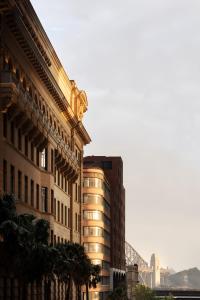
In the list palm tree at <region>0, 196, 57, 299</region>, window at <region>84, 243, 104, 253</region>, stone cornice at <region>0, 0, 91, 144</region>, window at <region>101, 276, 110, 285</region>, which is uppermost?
stone cornice at <region>0, 0, 91, 144</region>

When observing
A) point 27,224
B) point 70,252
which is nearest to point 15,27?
point 27,224

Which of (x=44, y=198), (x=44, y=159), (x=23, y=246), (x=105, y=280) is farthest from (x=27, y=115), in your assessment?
(x=105, y=280)

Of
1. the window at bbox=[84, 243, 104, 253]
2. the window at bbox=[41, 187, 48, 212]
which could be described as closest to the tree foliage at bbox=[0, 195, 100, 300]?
the window at bbox=[41, 187, 48, 212]

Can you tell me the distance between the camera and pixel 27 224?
5769 cm

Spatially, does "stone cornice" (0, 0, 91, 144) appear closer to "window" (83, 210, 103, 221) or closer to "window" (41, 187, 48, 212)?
"window" (41, 187, 48, 212)

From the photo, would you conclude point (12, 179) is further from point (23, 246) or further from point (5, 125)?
point (23, 246)

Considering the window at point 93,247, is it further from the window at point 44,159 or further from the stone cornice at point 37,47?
the window at point 44,159

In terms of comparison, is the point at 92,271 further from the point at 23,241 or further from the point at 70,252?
the point at 23,241

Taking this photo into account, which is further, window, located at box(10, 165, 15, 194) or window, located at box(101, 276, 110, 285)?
window, located at box(101, 276, 110, 285)

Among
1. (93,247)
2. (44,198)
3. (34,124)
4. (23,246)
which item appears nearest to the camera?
(23,246)

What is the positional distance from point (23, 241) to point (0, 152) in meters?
19.3

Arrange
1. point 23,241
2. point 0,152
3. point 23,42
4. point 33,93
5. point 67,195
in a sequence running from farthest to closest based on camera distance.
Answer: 1. point 67,195
2. point 33,93
3. point 23,42
4. point 0,152
5. point 23,241

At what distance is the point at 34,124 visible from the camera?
8550cm

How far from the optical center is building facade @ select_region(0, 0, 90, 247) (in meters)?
73.9
